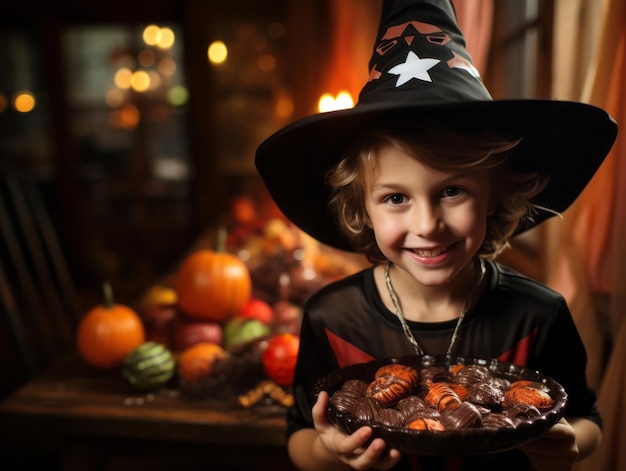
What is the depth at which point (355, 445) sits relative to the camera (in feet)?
2.27

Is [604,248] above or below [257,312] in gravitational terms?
above

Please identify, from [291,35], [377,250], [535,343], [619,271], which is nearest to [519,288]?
[535,343]

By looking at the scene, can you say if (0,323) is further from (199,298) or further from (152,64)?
(199,298)

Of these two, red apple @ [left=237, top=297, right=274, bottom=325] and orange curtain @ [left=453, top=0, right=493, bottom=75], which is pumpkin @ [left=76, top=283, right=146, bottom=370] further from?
orange curtain @ [left=453, top=0, right=493, bottom=75]

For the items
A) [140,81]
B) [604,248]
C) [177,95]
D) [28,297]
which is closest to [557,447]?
[604,248]

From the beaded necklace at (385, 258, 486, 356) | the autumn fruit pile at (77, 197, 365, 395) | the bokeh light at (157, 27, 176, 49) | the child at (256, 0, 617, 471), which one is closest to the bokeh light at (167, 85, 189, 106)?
the bokeh light at (157, 27, 176, 49)

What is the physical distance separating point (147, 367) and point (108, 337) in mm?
144

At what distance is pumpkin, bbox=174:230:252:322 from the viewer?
146cm

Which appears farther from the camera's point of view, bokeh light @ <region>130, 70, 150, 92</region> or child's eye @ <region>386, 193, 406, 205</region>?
bokeh light @ <region>130, 70, 150, 92</region>

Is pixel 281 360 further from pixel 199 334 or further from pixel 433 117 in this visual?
pixel 433 117

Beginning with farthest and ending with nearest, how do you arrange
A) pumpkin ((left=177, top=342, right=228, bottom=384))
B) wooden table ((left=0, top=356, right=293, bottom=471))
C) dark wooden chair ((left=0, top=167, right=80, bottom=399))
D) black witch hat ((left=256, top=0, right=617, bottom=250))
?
dark wooden chair ((left=0, top=167, right=80, bottom=399))
pumpkin ((left=177, top=342, right=228, bottom=384))
wooden table ((left=0, top=356, right=293, bottom=471))
black witch hat ((left=256, top=0, right=617, bottom=250))

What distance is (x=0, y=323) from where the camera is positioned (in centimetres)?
421

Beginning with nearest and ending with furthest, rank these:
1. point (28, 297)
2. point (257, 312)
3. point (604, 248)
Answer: point (604, 248)
point (257, 312)
point (28, 297)

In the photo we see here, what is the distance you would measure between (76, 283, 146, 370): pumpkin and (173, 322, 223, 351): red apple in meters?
0.08
